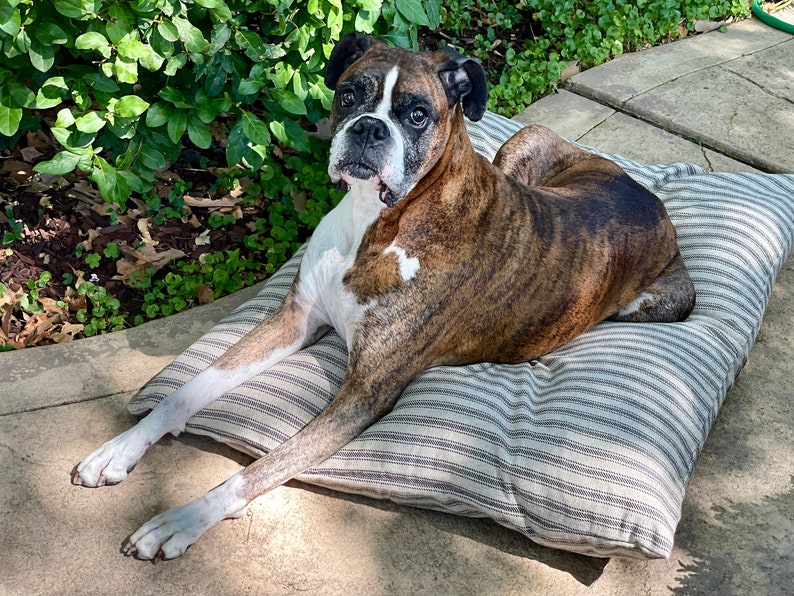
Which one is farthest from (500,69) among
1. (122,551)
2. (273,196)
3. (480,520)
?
(122,551)

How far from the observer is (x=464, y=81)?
308cm

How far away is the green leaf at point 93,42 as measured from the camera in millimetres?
3175

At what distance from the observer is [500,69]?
5961 millimetres

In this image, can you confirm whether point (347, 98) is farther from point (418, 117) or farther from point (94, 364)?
point (94, 364)

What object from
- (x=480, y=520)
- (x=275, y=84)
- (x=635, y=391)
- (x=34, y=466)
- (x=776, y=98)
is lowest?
(x=776, y=98)

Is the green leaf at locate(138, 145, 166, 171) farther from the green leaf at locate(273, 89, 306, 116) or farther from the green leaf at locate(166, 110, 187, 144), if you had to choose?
the green leaf at locate(273, 89, 306, 116)

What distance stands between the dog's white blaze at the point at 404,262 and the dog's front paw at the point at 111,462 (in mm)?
1108

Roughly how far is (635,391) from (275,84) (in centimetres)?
189

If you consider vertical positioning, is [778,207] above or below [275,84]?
below

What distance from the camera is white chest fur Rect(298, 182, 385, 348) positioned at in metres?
3.16

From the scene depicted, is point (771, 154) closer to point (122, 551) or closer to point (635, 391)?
point (635, 391)

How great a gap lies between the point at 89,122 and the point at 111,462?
4.39 ft

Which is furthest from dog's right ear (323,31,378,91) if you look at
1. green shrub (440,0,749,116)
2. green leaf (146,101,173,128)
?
green shrub (440,0,749,116)

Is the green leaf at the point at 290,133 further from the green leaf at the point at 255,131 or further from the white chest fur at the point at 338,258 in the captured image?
the white chest fur at the point at 338,258
